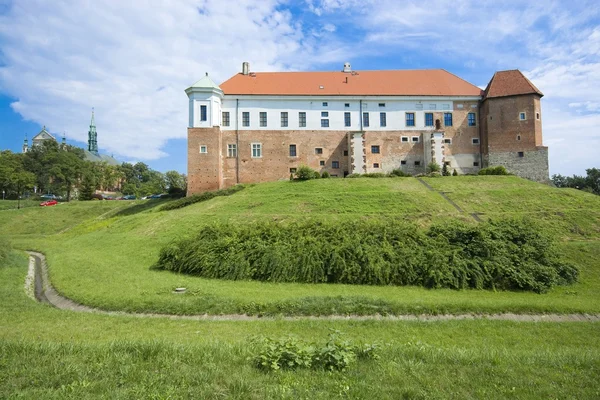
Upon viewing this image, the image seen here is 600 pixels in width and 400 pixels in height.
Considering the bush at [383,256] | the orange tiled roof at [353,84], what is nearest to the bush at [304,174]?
the orange tiled roof at [353,84]

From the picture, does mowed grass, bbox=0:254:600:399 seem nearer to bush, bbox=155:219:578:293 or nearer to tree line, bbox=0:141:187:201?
bush, bbox=155:219:578:293

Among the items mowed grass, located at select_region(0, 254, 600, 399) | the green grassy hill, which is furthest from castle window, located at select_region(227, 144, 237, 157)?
mowed grass, located at select_region(0, 254, 600, 399)

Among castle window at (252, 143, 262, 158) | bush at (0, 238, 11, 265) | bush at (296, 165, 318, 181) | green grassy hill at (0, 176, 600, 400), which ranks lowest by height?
green grassy hill at (0, 176, 600, 400)

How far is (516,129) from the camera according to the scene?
40.5 metres

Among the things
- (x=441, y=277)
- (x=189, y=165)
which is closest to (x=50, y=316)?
(x=441, y=277)

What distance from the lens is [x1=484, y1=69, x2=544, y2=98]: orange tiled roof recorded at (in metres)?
40.6

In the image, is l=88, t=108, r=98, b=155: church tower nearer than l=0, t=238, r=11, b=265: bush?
No

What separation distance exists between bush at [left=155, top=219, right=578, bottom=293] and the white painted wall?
93.9ft

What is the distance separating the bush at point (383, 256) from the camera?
47.5 ft

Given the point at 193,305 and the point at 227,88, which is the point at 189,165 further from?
the point at 193,305

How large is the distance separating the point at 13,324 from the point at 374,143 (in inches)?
1584

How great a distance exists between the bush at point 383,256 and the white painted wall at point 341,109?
2863 cm

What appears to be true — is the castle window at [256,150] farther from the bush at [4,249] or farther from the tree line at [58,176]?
the bush at [4,249]

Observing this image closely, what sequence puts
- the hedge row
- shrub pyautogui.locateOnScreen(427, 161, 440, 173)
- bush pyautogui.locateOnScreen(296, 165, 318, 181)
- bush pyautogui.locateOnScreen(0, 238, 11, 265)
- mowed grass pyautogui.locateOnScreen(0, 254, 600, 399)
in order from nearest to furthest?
mowed grass pyautogui.locateOnScreen(0, 254, 600, 399) < bush pyautogui.locateOnScreen(0, 238, 11, 265) < the hedge row < bush pyautogui.locateOnScreen(296, 165, 318, 181) < shrub pyautogui.locateOnScreen(427, 161, 440, 173)
